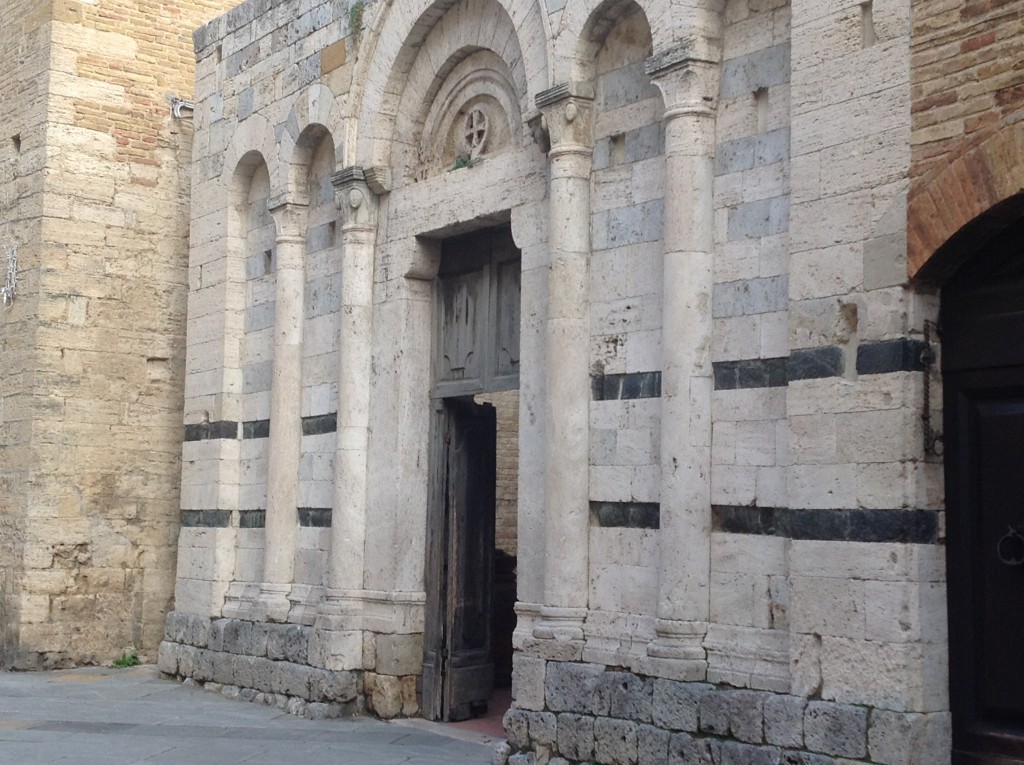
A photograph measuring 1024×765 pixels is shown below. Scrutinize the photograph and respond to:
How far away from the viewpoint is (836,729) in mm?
6363

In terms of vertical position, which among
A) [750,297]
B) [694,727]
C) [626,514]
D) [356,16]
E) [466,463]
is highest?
[356,16]

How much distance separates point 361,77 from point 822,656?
19.1ft

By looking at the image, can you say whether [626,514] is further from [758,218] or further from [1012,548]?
[1012,548]

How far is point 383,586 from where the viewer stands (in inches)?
385

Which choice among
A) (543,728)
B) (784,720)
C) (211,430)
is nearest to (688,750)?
(784,720)

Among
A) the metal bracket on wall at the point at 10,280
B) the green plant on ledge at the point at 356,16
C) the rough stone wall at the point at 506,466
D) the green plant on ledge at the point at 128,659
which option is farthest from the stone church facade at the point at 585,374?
the rough stone wall at the point at 506,466

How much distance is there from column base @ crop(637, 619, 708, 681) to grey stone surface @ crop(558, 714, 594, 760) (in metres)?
0.57

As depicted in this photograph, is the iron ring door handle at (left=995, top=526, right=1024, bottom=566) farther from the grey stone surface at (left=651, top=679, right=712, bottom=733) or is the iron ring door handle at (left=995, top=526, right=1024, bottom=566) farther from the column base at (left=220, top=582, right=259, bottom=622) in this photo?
Result: the column base at (left=220, top=582, right=259, bottom=622)

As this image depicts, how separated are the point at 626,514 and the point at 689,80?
2451 millimetres

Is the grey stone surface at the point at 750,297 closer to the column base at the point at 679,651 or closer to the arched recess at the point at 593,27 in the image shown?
the arched recess at the point at 593,27

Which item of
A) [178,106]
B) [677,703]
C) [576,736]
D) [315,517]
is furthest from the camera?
[178,106]

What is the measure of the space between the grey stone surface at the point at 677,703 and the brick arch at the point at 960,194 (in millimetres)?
2439

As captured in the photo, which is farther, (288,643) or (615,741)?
(288,643)

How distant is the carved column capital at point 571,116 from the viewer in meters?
8.27
